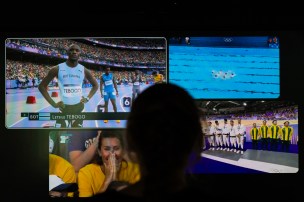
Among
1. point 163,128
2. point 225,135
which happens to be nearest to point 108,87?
point 225,135

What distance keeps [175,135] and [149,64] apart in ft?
8.35

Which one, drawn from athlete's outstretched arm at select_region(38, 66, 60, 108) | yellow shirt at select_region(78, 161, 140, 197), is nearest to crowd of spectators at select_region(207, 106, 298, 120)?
yellow shirt at select_region(78, 161, 140, 197)

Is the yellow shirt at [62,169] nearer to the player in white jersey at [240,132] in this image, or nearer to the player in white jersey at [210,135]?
the player in white jersey at [210,135]

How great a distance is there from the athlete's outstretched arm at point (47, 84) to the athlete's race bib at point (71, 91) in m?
0.12

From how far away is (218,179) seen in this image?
11.5 ft

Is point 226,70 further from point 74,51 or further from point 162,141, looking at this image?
point 162,141

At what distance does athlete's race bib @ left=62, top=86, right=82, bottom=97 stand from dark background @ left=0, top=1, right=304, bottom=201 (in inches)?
14.1

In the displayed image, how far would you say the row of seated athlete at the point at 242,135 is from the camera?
3.52 metres

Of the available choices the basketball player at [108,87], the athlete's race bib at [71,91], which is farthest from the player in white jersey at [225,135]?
the athlete's race bib at [71,91]

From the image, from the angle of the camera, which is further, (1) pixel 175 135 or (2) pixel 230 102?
(2) pixel 230 102

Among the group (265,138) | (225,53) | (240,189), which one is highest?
(225,53)
